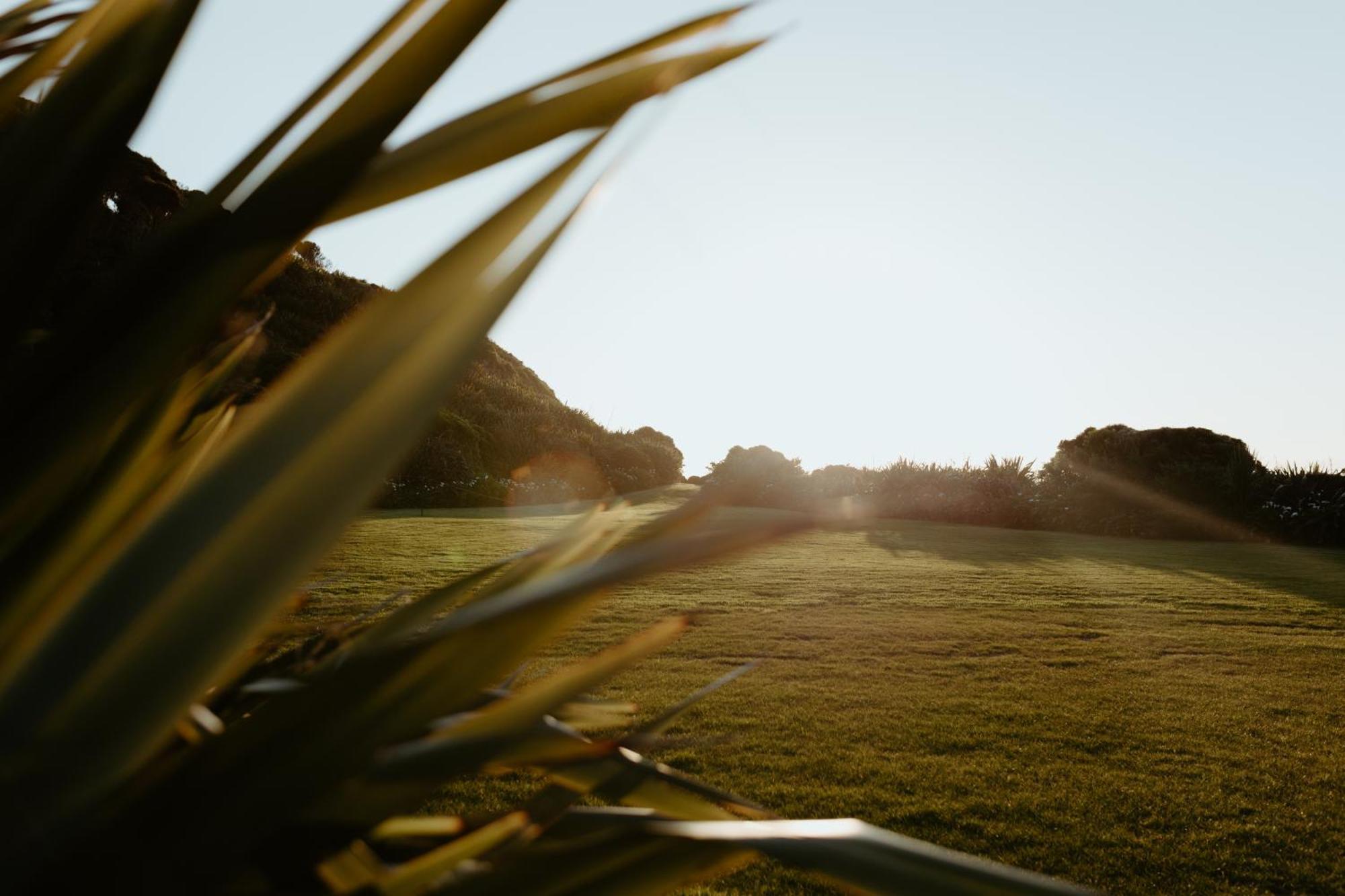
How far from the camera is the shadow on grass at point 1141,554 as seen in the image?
10.1 metres

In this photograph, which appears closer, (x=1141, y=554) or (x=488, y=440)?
(x=1141, y=554)

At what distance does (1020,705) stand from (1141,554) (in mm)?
9273

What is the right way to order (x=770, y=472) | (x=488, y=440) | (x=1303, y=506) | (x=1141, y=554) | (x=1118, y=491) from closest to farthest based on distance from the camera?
(x=1141, y=554), (x=1303, y=506), (x=1118, y=491), (x=770, y=472), (x=488, y=440)

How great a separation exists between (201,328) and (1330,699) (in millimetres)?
6867

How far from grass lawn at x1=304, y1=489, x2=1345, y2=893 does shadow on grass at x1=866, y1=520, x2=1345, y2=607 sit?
212mm

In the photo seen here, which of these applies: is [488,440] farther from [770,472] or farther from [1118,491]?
[1118,491]

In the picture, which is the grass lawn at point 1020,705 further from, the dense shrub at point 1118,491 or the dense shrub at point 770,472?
the dense shrub at point 770,472

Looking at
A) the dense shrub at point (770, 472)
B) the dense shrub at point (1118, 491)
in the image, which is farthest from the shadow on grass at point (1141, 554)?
the dense shrub at point (770, 472)

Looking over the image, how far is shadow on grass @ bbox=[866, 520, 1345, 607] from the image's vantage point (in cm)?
1013

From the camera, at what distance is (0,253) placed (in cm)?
42

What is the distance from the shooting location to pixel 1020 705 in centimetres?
496

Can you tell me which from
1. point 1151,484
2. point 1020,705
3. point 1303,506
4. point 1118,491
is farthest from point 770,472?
point 1020,705

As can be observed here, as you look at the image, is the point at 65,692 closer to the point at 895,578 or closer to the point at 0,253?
the point at 0,253

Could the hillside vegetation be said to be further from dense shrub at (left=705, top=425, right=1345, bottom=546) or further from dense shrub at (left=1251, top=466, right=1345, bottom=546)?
dense shrub at (left=1251, top=466, right=1345, bottom=546)
